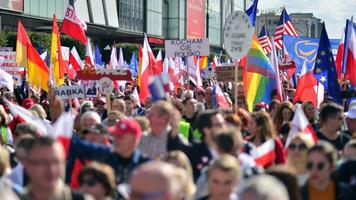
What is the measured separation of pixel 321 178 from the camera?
516cm

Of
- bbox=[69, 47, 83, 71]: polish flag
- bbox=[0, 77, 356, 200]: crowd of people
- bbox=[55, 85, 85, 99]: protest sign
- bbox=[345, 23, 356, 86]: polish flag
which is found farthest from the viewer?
bbox=[69, 47, 83, 71]: polish flag

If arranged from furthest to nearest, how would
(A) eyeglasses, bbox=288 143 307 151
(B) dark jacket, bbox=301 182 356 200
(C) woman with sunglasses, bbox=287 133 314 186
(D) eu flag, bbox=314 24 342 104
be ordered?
1. (D) eu flag, bbox=314 24 342 104
2. (A) eyeglasses, bbox=288 143 307 151
3. (C) woman with sunglasses, bbox=287 133 314 186
4. (B) dark jacket, bbox=301 182 356 200

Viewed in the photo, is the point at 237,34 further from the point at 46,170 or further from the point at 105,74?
the point at 46,170

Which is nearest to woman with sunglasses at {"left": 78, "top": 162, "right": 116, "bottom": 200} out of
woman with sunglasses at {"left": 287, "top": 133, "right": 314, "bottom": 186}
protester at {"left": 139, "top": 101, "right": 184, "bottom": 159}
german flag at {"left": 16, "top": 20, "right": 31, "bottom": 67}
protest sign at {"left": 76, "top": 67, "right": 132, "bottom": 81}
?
protester at {"left": 139, "top": 101, "right": 184, "bottom": 159}

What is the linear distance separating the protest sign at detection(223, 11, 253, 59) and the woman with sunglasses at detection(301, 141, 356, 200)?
615 cm

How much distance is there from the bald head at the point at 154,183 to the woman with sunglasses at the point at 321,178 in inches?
77.4

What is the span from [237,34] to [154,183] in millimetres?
8343

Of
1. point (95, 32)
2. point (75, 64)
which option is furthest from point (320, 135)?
point (95, 32)

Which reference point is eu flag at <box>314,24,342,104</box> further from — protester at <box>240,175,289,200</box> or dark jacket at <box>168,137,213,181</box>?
protester at <box>240,175,289,200</box>

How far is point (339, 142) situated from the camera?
24.5ft

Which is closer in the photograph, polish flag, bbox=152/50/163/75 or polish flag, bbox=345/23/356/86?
polish flag, bbox=345/23/356/86

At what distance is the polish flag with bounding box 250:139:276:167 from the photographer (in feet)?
21.1

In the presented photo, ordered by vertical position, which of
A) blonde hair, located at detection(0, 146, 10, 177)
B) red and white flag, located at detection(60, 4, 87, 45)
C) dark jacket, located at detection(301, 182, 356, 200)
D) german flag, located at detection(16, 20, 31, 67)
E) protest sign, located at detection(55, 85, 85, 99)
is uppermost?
red and white flag, located at detection(60, 4, 87, 45)

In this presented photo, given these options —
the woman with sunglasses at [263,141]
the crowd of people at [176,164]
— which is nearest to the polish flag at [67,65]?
the crowd of people at [176,164]
